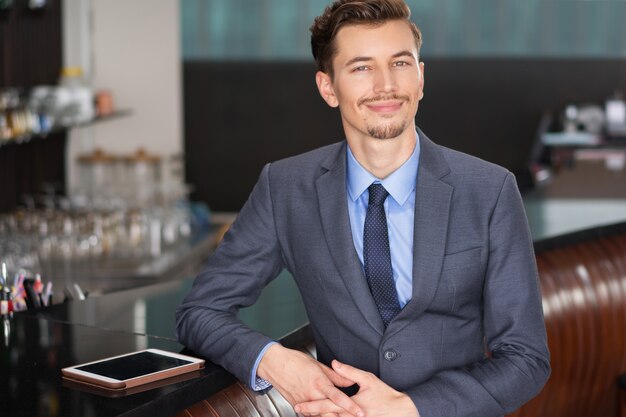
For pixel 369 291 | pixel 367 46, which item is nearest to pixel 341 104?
pixel 367 46

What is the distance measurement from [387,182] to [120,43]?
637 cm

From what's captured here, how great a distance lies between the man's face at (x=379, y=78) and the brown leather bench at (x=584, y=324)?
3.94 feet

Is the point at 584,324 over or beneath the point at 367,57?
beneath

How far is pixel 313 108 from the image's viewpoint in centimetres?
889

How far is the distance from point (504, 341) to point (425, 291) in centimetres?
16

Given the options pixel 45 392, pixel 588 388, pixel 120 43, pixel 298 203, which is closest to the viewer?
pixel 45 392

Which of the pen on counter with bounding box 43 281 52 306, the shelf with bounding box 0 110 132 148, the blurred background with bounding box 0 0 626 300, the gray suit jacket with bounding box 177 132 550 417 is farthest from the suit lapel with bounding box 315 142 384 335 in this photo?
the shelf with bounding box 0 110 132 148

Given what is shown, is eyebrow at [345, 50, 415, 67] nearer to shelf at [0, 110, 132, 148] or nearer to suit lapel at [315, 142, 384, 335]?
suit lapel at [315, 142, 384, 335]

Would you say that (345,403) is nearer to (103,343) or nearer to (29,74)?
(103,343)

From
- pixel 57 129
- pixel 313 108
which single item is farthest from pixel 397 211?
pixel 313 108

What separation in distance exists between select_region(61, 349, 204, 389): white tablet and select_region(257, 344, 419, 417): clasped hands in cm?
14

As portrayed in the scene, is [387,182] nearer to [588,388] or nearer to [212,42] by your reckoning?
[588,388]

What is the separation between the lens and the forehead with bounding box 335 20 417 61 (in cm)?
178

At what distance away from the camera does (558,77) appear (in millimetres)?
9047
